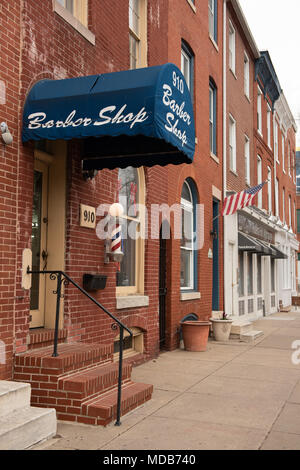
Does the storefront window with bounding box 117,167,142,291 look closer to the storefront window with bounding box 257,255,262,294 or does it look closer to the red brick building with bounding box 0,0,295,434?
the red brick building with bounding box 0,0,295,434

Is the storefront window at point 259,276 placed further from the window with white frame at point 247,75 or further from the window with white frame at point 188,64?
the window with white frame at point 188,64

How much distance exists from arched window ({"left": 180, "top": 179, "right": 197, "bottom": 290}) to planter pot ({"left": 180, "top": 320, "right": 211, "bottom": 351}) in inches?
54.5

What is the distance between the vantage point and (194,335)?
10.3 m

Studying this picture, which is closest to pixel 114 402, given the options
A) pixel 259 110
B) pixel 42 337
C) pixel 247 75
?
pixel 42 337

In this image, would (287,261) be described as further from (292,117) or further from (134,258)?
(134,258)

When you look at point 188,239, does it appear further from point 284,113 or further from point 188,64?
point 284,113

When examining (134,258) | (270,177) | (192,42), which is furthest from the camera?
(270,177)

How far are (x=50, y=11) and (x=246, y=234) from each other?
1239 cm

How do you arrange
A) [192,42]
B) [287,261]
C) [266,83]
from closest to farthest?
[192,42] < [266,83] < [287,261]

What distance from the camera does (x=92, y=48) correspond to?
730 cm

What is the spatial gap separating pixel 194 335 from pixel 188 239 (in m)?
2.54

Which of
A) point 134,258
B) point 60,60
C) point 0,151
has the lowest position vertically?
point 134,258

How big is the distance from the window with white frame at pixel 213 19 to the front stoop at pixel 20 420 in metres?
12.0
